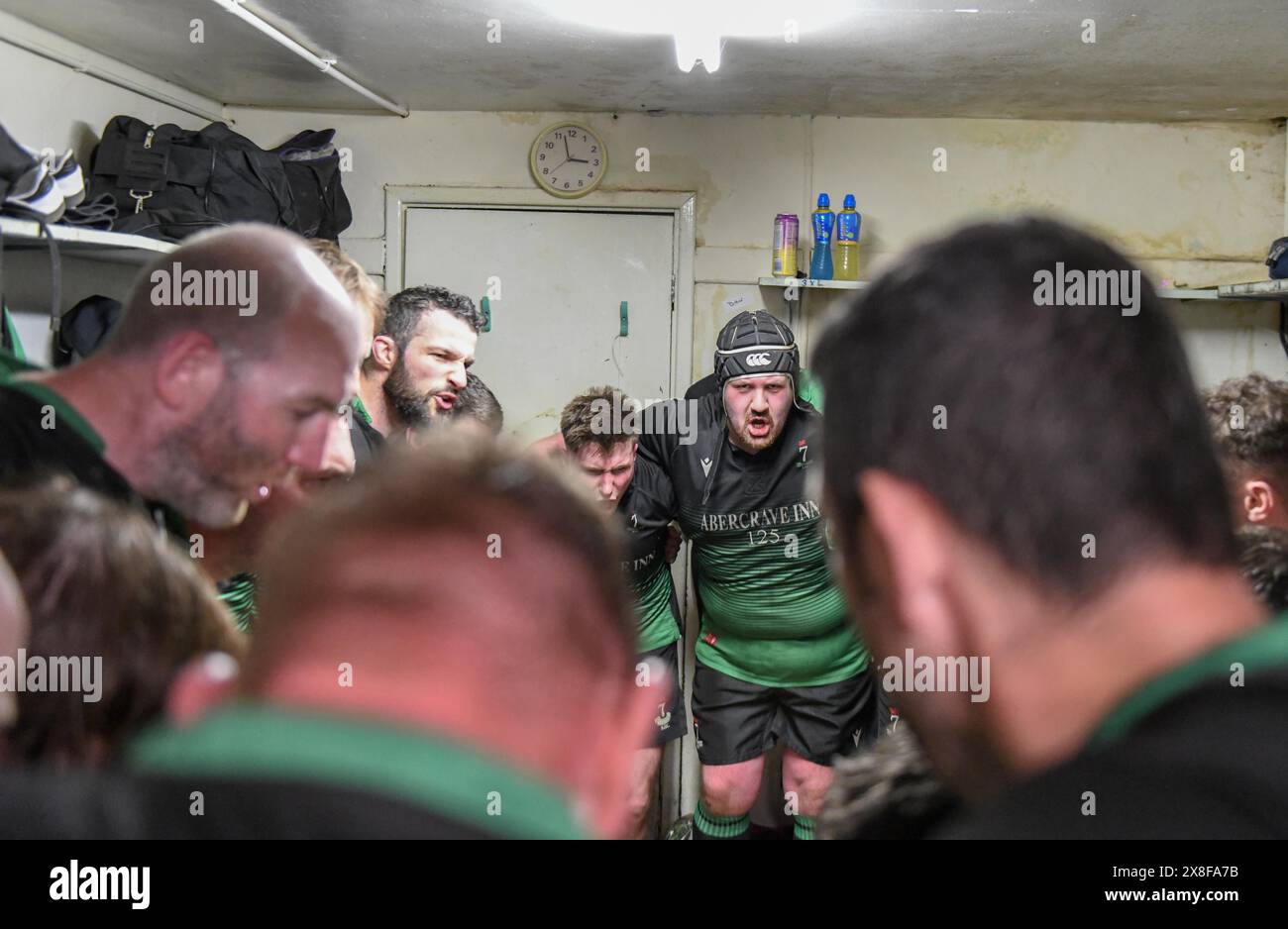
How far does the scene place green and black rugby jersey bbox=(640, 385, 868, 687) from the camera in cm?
219

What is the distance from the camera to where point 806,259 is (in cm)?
270

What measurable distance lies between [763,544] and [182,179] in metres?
1.44

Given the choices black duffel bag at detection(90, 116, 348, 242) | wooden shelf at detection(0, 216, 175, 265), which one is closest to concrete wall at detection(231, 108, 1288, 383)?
black duffel bag at detection(90, 116, 348, 242)

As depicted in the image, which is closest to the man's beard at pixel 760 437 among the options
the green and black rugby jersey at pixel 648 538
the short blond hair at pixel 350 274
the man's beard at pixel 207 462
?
the green and black rugby jersey at pixel 648 538

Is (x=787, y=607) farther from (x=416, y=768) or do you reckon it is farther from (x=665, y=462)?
(x=416, y=768)

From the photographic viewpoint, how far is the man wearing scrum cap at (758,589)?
215 centimetres

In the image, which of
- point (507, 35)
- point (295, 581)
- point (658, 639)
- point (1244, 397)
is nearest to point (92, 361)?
point (295, 581)

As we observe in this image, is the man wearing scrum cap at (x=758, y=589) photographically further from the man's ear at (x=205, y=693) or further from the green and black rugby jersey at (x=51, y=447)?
the man's ear at (x=205, y=693)

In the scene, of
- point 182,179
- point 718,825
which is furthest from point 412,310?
point 718,825

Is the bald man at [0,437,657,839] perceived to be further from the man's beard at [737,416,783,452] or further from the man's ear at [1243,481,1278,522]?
the man's beard at [737,416,783,452]

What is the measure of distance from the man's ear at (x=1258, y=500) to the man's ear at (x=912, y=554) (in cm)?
72

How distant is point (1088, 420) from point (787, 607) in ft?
6.19

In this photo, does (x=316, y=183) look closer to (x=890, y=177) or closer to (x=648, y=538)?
(x=648, y=538)
